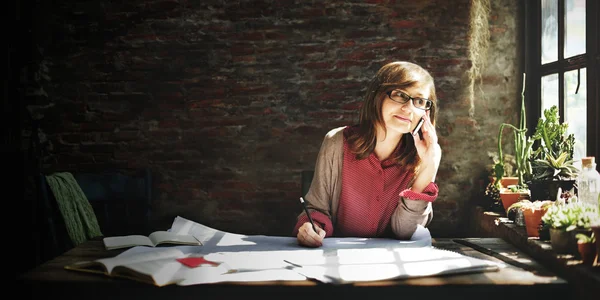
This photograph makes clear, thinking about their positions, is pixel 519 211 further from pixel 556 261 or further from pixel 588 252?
pixel 588 252

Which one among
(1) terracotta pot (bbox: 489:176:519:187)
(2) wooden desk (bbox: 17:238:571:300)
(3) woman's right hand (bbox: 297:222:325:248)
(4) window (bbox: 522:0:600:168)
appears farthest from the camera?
(1) terracotta pot (bbox: 489:176:519:187)

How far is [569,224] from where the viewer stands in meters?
1.91

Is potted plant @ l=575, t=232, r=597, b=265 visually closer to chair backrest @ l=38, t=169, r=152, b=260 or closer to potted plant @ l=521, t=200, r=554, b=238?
potted plant @ l=521, t=200, r=554, b=238

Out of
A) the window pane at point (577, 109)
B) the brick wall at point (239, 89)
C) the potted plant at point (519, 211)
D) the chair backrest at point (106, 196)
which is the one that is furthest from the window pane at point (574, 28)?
the chair backrest at point (106, 196)

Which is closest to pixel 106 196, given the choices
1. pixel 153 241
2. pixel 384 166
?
pixel 153 241

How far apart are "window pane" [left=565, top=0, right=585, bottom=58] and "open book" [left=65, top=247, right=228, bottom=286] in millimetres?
2286

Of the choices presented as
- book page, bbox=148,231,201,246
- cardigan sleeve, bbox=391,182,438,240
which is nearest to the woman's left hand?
cardigan sleeve, bbox=391,182,438,240

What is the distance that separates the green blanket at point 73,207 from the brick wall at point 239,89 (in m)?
0.70

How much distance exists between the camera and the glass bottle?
211 cm

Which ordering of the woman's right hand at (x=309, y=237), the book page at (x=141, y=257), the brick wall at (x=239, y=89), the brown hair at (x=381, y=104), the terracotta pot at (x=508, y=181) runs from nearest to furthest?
the book page at (x=141, y=257) → the woman's right hand at (x=309, y=237) → the brown hair at (x=381, y=104) → the terracotta pot at (x=508, y=181) → the brick wall at (x=239, y=89)

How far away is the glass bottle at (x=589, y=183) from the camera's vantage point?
6.93ft

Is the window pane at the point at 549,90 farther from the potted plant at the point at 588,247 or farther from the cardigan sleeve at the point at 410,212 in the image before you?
the potted plant at the point at 588,247

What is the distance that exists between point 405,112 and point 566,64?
1.34 m

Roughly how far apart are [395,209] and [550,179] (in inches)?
31.5
